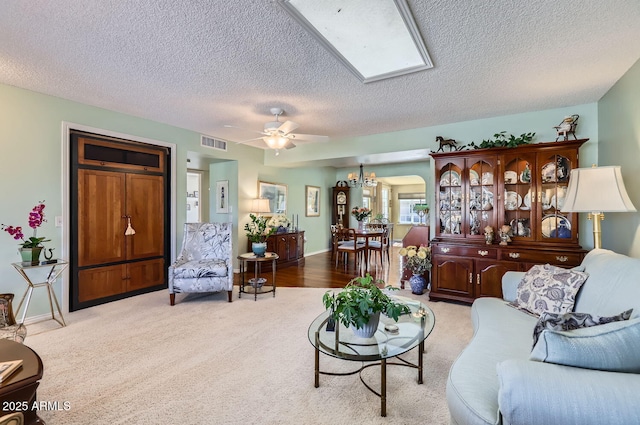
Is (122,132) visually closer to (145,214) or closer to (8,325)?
(145,214)

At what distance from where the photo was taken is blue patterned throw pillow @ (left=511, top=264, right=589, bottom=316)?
2102 millimetres

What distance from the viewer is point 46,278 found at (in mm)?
3348

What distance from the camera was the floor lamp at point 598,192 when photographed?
93.9 inches

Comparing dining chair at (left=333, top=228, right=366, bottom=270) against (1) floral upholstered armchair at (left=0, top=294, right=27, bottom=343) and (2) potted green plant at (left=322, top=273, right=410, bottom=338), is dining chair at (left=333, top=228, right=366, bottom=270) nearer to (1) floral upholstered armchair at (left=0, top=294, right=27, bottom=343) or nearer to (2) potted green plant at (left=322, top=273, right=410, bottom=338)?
(2) potted green plant at (left=322, top=273, right=410, bottom=338)

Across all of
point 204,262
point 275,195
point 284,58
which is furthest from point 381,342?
point 275,195

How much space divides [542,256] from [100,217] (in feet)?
17.9

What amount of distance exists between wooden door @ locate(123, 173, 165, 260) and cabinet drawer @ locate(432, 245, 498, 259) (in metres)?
4.05

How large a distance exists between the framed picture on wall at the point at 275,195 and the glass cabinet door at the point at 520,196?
440 cm

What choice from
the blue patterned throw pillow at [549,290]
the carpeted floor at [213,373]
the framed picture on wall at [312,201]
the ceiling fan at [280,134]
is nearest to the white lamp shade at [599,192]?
the blue patterned throw pillow at [549,290]

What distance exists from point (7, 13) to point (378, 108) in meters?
3.30

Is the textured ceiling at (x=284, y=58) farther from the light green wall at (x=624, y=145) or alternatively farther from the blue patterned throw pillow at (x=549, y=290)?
the blue patterned throw pillow at (x=549, y=290)

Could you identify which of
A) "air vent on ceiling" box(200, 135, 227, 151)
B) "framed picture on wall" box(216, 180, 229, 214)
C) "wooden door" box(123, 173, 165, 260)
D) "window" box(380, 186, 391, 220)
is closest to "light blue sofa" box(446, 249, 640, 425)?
"wooden door" box(123, 173, 165, 260)

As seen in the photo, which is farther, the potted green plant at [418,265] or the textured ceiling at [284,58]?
the potted green plant at [418,265]

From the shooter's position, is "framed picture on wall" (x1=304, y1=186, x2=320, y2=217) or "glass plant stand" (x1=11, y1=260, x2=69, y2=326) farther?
"framed picture on wall" (x1=304, y1=186, x2=320, y2=217)
